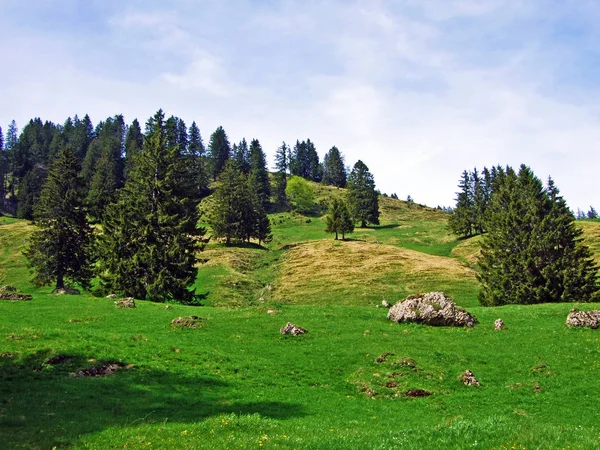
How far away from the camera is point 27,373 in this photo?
22.0 meters

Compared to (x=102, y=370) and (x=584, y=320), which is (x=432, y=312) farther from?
(x=102, y=370)

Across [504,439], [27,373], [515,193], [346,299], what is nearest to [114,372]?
[27,373]

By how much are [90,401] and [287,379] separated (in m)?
9.78

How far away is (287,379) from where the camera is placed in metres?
24.2

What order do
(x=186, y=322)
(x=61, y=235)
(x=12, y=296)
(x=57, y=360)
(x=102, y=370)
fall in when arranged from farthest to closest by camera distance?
(x=61, y=235)
(x=12, y=296)
(x=186, y=322)
(x=57, y=360)
(x=102, y=370)

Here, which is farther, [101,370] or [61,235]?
[61,235]

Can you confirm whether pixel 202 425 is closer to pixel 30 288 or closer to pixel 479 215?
pixel 30 288

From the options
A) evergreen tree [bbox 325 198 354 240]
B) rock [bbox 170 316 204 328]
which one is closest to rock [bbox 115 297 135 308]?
rock [bbox 170 316 204 328]

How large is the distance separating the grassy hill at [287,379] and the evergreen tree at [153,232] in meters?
9.18

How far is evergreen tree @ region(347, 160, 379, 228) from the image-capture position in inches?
5886

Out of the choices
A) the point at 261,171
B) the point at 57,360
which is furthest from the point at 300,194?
the point at 57,360

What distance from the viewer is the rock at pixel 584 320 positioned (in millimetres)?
31906

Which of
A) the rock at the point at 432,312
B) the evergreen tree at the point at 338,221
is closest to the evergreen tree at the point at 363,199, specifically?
the evergreen tree at the point at 338,221

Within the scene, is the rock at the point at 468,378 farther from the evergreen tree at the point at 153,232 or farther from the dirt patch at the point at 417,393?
the evergreen tree at the point at 153,232
